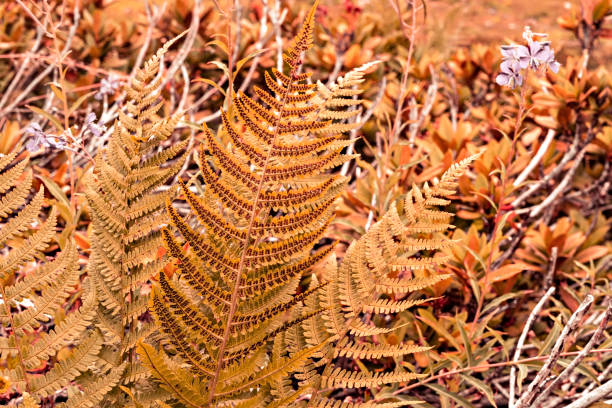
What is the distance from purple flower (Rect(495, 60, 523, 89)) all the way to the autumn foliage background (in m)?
0.15

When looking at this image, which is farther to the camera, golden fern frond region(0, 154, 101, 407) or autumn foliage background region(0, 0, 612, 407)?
autumn foliage background region(0, 0, 612, 407)

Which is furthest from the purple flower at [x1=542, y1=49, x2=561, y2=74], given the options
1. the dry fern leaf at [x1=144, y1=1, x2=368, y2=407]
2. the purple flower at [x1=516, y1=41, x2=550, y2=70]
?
the dry fern leaf at [x1=144, y1=1, x2=368, y2=407]

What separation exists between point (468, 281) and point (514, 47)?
2.65 feet

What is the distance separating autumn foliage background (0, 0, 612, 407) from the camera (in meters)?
1.67

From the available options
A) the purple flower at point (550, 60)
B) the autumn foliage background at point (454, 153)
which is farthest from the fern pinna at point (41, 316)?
the purple flower at point (550, 60)

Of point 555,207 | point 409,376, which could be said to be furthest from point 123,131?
point 555,207

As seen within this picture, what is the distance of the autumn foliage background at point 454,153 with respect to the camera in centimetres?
167

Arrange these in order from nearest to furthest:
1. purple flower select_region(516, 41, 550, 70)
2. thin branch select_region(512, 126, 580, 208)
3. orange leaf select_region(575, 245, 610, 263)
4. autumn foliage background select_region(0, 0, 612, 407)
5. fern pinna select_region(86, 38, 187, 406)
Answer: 1. fern pinna select_region(86, 38, 187, 406)
2. purple flower select_region(516, 41, 550, 70)
3. autumn foliage background select_region(0, 0, 612, 407)
4. orange leaf select_region(575, 245, 610, 263)
5. thin branch select_region(512, 126, 580, 208)

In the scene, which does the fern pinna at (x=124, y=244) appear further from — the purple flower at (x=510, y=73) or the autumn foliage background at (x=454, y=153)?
the purple flower at (x=510, y=73)

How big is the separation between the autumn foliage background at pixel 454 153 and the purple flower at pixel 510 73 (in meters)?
0.15

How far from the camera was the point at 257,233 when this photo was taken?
0.90m

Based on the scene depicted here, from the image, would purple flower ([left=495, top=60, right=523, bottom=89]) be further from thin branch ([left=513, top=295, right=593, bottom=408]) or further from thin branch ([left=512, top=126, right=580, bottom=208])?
thin branch ([left=513, top=295, right=593, bottom=408])

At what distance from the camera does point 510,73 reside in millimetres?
1595

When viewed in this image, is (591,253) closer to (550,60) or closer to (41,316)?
(550,60)
